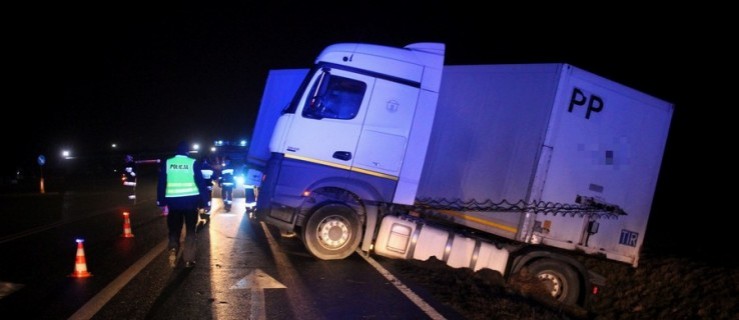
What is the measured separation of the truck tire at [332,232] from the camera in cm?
725

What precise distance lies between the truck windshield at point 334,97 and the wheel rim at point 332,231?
5.00 feet

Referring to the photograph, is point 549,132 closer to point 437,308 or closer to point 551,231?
point 551,231

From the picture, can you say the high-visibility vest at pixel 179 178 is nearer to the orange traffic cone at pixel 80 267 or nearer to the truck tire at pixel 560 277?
the orange traffic cone at pixel 80 267

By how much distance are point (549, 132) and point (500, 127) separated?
2.41 ft

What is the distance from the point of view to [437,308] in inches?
214

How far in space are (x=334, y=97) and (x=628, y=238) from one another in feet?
15.7

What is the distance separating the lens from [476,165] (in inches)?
289

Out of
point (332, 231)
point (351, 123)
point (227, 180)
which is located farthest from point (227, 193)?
point (351, 123)

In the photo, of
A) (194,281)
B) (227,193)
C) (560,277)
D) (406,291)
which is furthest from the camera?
(227,193)

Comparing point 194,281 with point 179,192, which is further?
point 179,192

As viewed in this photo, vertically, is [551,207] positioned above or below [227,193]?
above

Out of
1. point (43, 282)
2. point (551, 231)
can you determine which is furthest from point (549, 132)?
point (43, 282)

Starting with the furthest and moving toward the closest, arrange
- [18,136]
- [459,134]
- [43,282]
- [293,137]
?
[18,136] < [459,134] < [293,137] < [43,282]

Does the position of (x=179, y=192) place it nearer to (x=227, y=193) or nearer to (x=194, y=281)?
(x=194, y=281)
